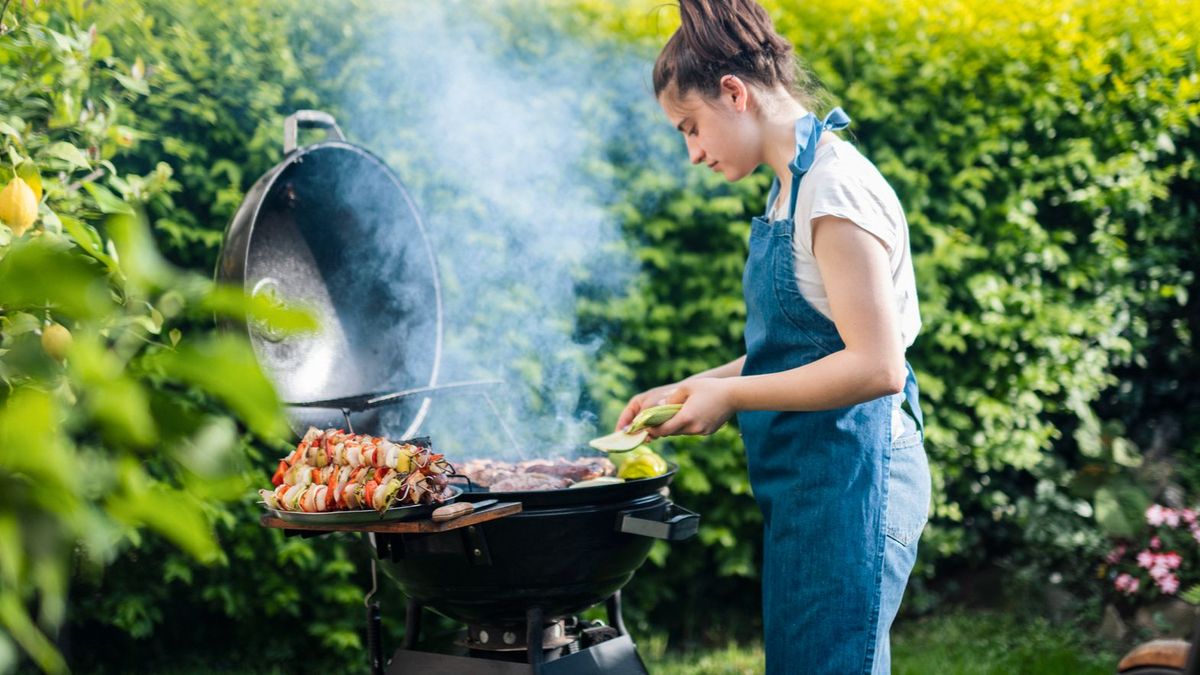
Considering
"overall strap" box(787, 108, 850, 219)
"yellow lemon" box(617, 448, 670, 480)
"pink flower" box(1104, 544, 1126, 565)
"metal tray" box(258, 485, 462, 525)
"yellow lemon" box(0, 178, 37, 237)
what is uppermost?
"overall strap" box(787, 108, 850, 219)

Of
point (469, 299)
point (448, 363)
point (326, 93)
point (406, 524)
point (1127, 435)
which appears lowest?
point (406, 524)

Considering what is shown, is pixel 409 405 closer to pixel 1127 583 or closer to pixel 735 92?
pixel 735 92

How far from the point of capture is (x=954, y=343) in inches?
169

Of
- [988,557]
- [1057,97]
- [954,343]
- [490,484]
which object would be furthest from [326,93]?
[988,557]

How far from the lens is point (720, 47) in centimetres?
208

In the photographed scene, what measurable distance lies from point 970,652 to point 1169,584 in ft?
2.65

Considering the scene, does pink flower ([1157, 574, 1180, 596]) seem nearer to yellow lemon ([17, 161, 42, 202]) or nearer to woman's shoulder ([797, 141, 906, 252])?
woman's shoulder ([797, 141, 906, 252])

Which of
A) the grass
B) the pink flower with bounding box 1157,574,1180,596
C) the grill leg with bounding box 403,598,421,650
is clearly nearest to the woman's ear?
the grill leg with bounding box 403,598,421,650

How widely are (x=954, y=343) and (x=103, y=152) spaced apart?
3.27m

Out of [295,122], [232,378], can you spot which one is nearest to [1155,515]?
[295,122]

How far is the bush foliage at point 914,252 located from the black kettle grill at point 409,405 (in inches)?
29.6

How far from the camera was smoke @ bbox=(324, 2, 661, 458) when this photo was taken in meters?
3.84

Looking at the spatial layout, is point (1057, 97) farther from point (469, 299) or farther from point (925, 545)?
point (469, 299)

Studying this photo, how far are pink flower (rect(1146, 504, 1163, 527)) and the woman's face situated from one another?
2.98 metres
